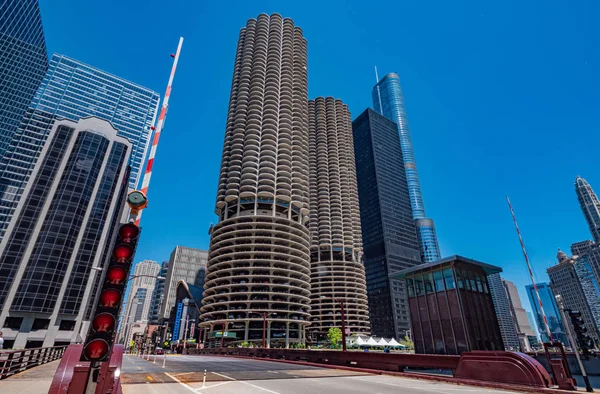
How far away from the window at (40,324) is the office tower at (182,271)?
8782 centimetres

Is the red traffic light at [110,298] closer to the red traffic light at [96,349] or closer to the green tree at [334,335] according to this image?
the red traffic light at [96,349]

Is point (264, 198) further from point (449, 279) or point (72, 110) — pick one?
point (72, 110)

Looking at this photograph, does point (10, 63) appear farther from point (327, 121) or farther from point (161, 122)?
point (161, 122)

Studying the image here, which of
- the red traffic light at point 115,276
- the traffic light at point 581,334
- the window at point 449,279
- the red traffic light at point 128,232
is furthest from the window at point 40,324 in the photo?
the traffic light at point 581,334

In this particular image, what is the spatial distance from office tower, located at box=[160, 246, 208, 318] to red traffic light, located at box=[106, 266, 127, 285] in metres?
183

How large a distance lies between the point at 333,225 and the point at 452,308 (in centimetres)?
12387

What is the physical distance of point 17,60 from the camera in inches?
4700

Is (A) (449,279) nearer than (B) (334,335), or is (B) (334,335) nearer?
(A) (449,279)

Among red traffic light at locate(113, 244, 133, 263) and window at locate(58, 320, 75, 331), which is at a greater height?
window at locate(58, 320, 75, 331)

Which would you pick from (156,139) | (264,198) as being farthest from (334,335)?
(156,139)

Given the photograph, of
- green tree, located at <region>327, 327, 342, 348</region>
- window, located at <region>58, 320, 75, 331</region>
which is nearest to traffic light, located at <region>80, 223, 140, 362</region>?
window, located at <region>58, 320, 75, 331</region>

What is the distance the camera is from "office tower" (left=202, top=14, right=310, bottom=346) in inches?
3787

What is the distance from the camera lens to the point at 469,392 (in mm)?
12391

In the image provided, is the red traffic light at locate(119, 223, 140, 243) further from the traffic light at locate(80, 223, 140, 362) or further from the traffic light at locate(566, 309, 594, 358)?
the traffic light at locate(566, 309, 594, 358)
